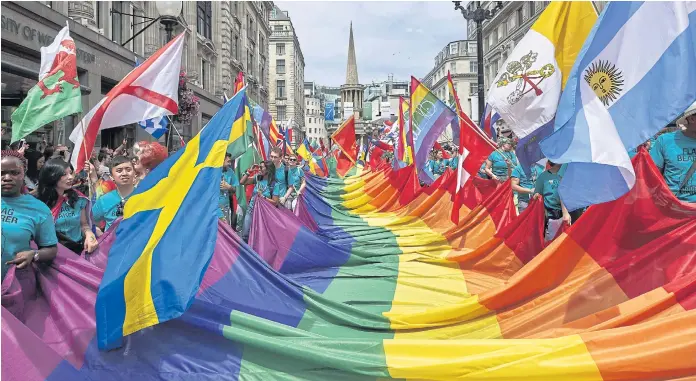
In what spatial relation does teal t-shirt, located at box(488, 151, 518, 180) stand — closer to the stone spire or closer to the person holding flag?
the person holding flag

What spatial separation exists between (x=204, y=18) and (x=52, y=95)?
85.6 ft

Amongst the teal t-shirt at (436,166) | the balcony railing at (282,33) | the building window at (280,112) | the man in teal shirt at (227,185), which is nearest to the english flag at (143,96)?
the man in teal shirt at (227,185)

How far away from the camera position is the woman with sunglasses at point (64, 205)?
475cm

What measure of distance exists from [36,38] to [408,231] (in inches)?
392

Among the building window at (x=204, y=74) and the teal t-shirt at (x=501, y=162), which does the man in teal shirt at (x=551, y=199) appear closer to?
the teal t-shirt at (x=501, y=162)

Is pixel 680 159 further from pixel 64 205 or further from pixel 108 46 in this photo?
pixel 108 46

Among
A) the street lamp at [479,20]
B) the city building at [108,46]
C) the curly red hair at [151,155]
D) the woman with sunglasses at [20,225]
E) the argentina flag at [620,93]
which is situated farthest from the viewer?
the street lamp at [479,20]

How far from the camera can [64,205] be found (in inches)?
191

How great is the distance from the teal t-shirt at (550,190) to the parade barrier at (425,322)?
146 centimetres

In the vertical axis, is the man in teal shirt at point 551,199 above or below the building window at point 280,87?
below

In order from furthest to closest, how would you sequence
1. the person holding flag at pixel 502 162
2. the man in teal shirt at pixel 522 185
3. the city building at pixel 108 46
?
the city building at pixel 108 46, the person holding flag at pixel 502 162, the man in teal shirt at pixel 522 185

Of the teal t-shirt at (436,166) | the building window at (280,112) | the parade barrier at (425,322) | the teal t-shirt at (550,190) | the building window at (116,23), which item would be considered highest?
the building window at (280,112)

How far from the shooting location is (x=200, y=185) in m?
3.77

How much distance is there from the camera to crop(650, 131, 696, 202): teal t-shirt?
4.52 m
